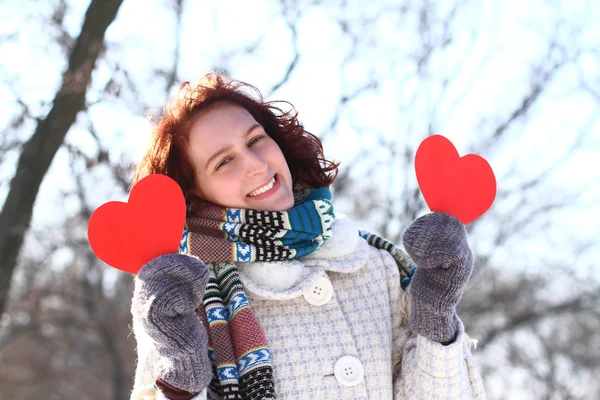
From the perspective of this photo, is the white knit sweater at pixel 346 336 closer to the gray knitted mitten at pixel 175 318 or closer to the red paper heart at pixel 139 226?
the gray knitted mitten at pixel 175 318

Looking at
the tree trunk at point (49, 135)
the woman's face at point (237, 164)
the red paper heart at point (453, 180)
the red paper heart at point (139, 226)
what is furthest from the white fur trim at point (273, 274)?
the tree trunk at point (49, 135)

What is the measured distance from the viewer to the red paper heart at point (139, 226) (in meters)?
1.71

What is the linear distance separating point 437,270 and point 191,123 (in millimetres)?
843

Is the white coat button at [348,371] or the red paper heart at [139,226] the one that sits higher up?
the red paper heart at [139,226]

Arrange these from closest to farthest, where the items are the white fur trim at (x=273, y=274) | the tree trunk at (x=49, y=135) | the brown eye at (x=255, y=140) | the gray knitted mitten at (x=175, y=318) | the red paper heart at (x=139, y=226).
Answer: the gray knitted mitten at (x=175, y=318) < the red paper heart at (x=139, y=226) < the white fur trim at (x=273, y=274) < the brown eye at (x=255, y=140) < the tree trunk at (x=49, y=135)

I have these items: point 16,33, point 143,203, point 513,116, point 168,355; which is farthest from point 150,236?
point 513,116

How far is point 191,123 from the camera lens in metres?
2.07

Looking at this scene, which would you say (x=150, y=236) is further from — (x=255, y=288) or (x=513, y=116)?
(x=513, y=116)

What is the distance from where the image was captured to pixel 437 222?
1759 mm

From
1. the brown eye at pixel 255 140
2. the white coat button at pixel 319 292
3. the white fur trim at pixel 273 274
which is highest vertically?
the brown eye at pixel 255 140

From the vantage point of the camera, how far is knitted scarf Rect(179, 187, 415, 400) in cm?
173

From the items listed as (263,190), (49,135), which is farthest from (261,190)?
(49,135)

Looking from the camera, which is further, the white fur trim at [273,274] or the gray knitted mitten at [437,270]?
the white fur trim at [273,274]

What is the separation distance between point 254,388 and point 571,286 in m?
7.33
